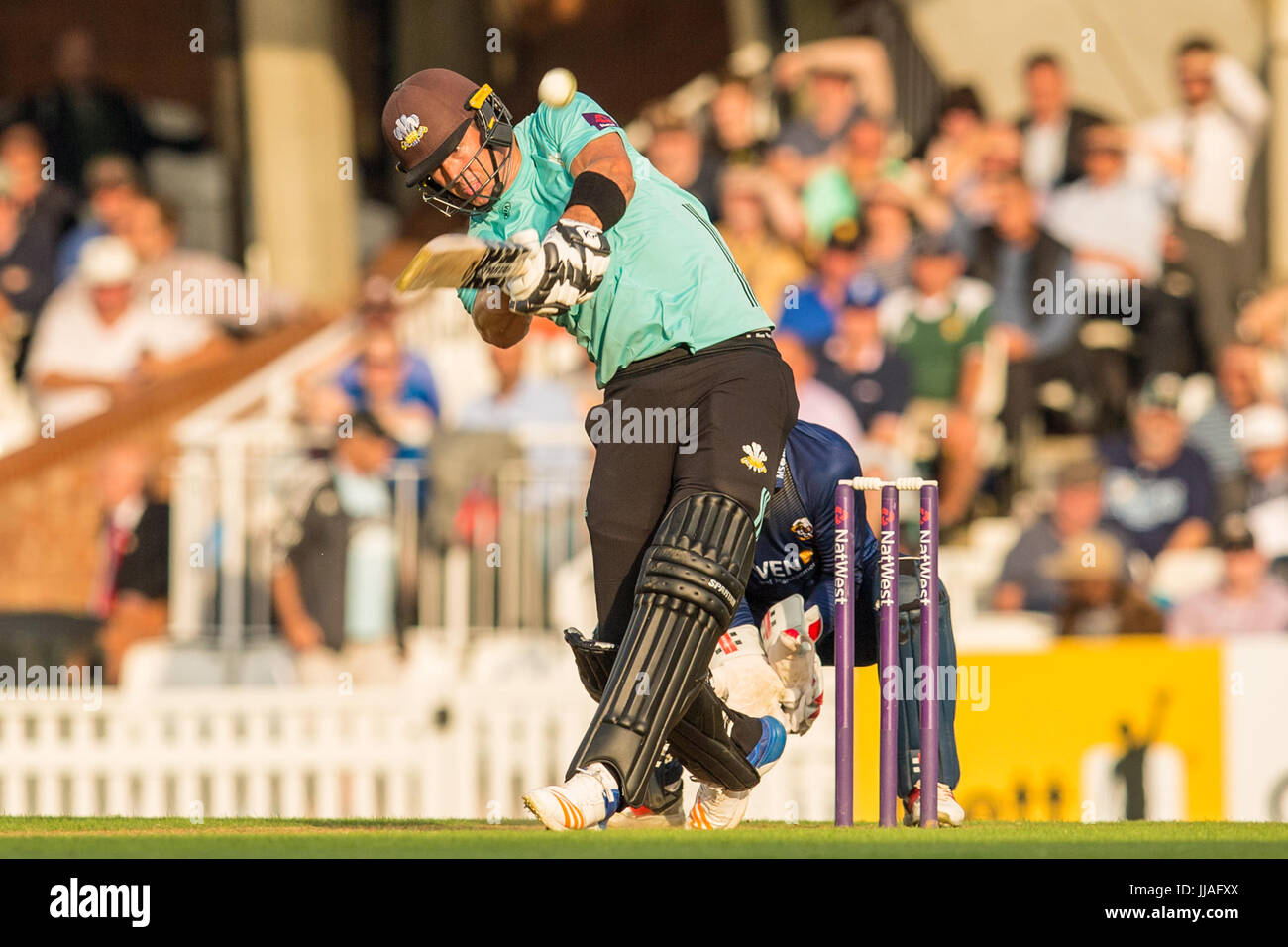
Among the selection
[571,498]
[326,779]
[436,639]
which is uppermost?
[571,498]

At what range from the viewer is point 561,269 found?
17.1 feet

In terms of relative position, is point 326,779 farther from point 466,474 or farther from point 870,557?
point 870,557

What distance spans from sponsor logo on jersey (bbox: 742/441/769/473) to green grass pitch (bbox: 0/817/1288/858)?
1.03 meters

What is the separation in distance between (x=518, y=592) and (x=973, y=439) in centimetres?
284

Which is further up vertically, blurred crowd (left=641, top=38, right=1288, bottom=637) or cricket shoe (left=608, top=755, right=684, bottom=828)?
blurred crowd (left=641, top=38, right=1288, bottom=637)

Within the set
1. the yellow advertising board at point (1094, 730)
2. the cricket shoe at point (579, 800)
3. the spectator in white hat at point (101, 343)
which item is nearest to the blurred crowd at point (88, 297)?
the spectator in white hat at point (101, 343)

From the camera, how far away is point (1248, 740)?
32.9 ft

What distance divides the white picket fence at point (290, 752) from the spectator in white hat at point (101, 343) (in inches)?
156

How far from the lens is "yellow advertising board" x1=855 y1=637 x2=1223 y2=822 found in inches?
389

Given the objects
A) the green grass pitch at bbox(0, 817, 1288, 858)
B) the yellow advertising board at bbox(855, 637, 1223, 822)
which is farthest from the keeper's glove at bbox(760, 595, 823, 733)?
the yellow advertising board at bbox(855, 637, 1223, 822)

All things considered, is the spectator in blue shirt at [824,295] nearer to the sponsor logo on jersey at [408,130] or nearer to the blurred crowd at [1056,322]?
the blurred crowd at [1056,322]

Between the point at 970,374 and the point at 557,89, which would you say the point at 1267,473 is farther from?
the point at 557,89

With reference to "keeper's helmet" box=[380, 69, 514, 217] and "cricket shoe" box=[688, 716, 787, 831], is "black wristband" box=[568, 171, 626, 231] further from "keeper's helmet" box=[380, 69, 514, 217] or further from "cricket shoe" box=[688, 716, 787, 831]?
"cricket shoe" box=[688, 716, 787, 831]
